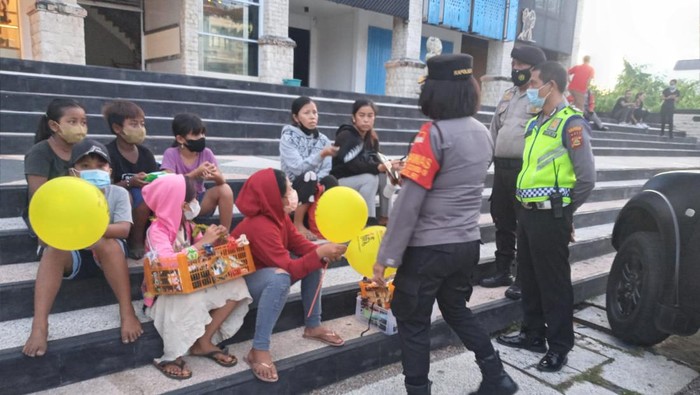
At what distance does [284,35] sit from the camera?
38.7ft

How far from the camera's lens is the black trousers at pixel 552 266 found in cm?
301

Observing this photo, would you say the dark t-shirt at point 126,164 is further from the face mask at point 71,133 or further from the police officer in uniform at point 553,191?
the police officer in uniform at point 553,191

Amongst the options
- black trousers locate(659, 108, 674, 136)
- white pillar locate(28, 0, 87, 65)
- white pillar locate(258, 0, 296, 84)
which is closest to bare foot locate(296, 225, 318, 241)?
white pillar locate(28, 0, 87, 65)

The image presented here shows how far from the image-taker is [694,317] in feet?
10.1

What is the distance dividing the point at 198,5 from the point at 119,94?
199 inches

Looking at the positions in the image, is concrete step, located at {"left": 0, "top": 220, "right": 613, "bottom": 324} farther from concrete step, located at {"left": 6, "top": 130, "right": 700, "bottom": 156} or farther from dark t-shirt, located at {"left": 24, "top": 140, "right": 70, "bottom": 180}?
concrete step, located at {"left": 6, "top": 130, "right": 700, "bottom": 156}

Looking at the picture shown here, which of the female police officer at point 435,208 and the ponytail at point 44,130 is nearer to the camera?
the female police officer at point 435,208

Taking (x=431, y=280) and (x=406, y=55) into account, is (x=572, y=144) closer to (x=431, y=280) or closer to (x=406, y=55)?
(x=431, y=280)

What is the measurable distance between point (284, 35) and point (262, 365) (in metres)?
10.5

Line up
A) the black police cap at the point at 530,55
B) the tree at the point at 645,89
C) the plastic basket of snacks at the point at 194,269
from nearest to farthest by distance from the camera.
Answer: the plastic basket of snacks at the point at 194,269
the black police cap at the point at 530,55
the tree at the point at 645,89

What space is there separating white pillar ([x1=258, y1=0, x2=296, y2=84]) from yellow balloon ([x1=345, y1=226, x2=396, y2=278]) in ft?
31.0

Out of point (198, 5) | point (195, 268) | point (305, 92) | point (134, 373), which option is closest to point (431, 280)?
point (195, 268)

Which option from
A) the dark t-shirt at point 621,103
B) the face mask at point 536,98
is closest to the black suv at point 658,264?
the face mask at point 536,98

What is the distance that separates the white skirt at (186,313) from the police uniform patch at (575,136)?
216 cm
